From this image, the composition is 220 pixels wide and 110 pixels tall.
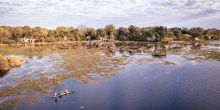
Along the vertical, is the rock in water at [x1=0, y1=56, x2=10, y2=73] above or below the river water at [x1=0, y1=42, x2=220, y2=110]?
above

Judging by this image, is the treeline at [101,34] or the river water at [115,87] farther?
the treeline at [101,34]

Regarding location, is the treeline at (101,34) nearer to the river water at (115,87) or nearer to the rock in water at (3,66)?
the rock in water at (3,66)

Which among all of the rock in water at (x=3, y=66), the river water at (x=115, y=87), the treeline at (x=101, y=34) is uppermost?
the treeline at (x=101, y=34)

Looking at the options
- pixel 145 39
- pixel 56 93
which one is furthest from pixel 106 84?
pixel 145 39

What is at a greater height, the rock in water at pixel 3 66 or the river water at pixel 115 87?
the rock in water at pixel 3 66

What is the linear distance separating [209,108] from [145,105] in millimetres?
6343

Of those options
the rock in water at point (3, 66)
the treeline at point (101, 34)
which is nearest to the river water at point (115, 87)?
the rock in water at point (3, 66)

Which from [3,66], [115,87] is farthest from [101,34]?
[115,87]

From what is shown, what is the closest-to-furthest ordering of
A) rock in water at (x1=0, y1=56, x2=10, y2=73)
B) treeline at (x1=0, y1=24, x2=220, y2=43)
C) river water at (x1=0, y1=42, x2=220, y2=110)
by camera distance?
river water at (x1=0, y1=42, x2=220, y2=110) → rock in water at (x1=0, y1=56, x2=10, y2=73) → treeline at (x1=0, y1=24, x2=220, y2=43)

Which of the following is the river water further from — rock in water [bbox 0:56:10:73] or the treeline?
the treeline

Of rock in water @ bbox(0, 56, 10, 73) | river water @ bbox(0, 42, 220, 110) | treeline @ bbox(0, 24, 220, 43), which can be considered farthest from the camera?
treeline @ bbox(0, 24, 220, 43)

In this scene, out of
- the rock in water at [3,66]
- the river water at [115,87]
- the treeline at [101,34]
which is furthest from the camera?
the treeline at [101,34]

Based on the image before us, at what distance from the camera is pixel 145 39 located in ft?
429

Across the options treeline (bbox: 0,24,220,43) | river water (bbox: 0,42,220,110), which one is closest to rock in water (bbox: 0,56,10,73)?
river water (bbox: 0,42,220,110)
